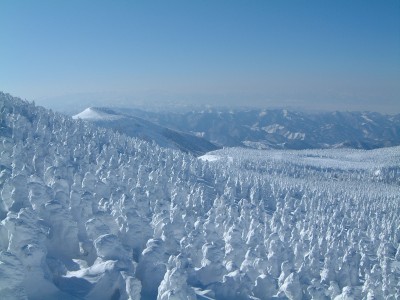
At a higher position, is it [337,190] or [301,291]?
[301,291]

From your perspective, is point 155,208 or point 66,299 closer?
point 66,299

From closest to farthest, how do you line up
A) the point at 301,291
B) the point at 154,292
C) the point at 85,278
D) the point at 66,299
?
the point at 66,299
the point at 85,278
the point at 154,292
the point at 301,291

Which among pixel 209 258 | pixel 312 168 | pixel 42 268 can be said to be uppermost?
pixel 42 268

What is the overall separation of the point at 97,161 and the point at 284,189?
1478 inches

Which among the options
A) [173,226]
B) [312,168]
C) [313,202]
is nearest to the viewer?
[173,226]

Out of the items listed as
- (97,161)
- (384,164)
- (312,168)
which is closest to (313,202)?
(97,161)

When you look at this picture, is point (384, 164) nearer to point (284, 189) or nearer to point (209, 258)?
point (284, 189)

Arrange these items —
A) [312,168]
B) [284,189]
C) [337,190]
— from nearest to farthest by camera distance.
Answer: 1. [284,189]
2. [337,190]
3. [312,168]

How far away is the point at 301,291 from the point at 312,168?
111420mm

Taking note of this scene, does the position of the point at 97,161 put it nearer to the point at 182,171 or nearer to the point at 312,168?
the point at 182,171

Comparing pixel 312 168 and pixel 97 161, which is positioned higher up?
pixel 97 161

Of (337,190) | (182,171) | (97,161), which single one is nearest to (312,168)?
(337,190)

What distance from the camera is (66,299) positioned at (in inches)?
535

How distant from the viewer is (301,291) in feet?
69.6
